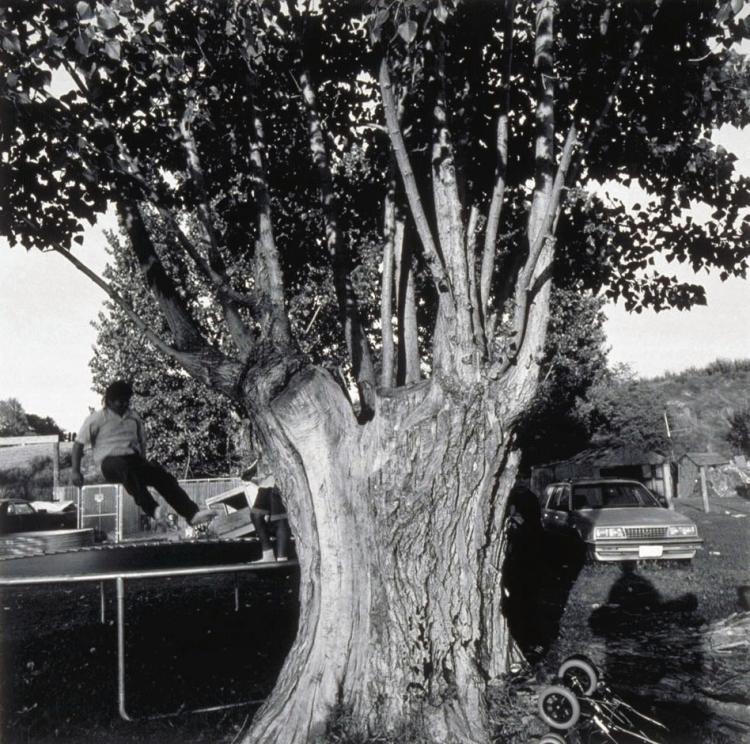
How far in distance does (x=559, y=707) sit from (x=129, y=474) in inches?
171

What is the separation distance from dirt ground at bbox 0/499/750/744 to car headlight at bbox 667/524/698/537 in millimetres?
543

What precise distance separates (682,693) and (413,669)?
247cm

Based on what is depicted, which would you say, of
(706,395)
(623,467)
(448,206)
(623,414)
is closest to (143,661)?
(448,206)

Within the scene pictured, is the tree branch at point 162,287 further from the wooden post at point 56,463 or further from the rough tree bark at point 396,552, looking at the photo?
the wooden post at point 56,463

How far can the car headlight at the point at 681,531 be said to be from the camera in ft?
39.8

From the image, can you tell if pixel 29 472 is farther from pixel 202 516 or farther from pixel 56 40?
pixel 56 40

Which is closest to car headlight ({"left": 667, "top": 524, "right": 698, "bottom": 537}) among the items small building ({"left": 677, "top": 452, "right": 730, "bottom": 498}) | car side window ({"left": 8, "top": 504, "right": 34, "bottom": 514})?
car side window ({"left": 8, "top": 504, "right": 34, "bottom": 514})

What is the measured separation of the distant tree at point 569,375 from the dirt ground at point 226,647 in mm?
12434

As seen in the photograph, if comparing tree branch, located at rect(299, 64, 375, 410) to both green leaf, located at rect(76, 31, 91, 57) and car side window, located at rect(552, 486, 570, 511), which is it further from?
car side window, located at rect(552, 486, 570, 511)

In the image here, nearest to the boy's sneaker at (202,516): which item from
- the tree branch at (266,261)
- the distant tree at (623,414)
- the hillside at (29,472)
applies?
the tree branch at (266,261)

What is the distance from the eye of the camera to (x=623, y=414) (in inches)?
1355

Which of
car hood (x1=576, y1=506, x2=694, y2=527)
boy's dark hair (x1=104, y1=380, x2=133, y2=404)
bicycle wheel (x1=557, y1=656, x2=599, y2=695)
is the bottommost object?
bicycle wheel (x1=557, y1=656, x2=599, y2=695)

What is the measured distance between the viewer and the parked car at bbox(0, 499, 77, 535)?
72.1 feet

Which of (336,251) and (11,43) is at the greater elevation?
(11,43)
